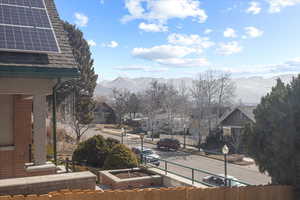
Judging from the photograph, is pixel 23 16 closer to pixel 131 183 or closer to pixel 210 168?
pixel 131 183

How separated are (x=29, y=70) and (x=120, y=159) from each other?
7412 mm

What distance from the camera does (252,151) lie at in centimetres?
734

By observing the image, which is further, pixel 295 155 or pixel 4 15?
pixel 4 15

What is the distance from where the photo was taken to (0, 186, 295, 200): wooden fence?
16.4 ft

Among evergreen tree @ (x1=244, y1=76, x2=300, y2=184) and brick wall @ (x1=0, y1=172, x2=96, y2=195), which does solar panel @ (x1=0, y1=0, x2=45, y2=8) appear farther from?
evergreen tree @ (x1=244, y1=76, x2=300, y2=184)

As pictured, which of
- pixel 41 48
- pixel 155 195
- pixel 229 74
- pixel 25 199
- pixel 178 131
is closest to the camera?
pixel 25 199

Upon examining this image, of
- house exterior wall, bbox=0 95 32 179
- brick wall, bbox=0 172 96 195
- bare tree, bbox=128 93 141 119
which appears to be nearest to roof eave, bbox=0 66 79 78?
brick wall, bbox=0 172 96 195

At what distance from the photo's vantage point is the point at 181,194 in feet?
19.7

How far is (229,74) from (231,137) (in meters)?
13.0

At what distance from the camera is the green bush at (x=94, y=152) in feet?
47.9

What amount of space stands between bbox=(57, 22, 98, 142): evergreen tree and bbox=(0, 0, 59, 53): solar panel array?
1125 inches

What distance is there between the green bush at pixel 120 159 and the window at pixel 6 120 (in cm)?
528

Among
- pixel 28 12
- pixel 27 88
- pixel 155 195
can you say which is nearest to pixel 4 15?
pixel 28 12

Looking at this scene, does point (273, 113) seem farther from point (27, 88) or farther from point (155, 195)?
point (27, 88)
